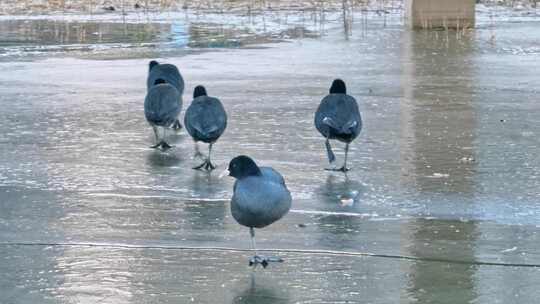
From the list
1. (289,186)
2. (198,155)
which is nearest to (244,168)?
(289,186)

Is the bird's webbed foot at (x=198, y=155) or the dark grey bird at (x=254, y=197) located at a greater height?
the dark grey bird at (x=254, y=197)

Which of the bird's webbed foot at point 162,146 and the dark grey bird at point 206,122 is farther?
the bird's webbed foot at point 162,146

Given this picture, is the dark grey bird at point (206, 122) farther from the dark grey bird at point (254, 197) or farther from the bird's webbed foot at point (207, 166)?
the dark grey bird at point (254, 197)

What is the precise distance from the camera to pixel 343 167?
31.0 ft

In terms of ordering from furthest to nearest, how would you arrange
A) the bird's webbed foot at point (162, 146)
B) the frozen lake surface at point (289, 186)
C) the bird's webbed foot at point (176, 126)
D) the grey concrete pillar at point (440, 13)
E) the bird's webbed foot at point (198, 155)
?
the grey concrete pillar at point (440, 13), the bird's webbed foot at point (176, 126), the bird's webbed foot at point (162, 146), the bird's webbed foot at point (198, 155), the frozen lake surface at point (289, 186)

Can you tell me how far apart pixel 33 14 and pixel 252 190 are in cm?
2603

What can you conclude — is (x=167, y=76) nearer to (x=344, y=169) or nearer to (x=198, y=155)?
(x=198, y=155)

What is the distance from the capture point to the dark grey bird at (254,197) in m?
6.29

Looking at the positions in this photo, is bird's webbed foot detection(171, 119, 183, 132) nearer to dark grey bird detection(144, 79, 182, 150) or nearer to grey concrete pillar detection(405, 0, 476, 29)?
dark grey bird detection(144, 79, 182, 150)

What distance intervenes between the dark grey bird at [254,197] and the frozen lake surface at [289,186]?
0.27 m

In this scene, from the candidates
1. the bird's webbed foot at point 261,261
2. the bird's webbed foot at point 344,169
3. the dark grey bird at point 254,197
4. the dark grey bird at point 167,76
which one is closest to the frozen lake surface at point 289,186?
the bird's webbed foot at point 261,261

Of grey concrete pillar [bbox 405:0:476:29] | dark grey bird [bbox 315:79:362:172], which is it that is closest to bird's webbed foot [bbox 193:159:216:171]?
dark grey bird [bbox 315:79:362:172]

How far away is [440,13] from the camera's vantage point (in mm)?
24312

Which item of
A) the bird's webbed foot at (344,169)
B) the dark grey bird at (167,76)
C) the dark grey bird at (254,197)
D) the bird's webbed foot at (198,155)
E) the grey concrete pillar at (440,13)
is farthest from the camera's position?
the grey concrete pillar at (440,13)
